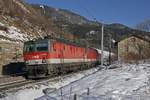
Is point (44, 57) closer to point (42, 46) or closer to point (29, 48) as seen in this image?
point (42, 46)

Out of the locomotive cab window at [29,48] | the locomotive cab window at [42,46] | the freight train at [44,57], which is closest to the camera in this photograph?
the freight train at [44,57]

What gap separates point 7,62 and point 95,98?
25.7 m

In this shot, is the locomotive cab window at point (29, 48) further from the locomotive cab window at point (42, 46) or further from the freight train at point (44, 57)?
the locomotive cab window at point (42, 46)

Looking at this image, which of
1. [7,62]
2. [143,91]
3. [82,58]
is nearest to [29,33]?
[82,58]

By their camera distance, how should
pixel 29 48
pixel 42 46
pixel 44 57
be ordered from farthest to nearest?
pixel 29 48, pixel 42 46, pixel 44 57

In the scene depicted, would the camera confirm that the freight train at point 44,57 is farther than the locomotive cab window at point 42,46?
No

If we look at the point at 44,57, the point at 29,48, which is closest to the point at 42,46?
the point at 44,57

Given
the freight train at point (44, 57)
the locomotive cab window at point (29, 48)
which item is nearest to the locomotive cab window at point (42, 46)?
the freight train at point (44, 57)

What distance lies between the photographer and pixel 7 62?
125 ft

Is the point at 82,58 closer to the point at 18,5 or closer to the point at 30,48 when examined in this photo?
the point at 30,48

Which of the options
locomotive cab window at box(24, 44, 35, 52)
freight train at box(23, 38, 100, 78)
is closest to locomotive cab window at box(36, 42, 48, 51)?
freight train at box(23, 38, 100, 78)

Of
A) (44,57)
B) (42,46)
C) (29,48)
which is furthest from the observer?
(29,48)

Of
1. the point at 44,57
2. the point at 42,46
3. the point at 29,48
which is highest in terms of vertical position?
the point at 42,46

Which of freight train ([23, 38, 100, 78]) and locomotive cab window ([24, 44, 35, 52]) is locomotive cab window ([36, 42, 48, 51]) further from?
locomotive cab window ([24, 44, 35, 52])
